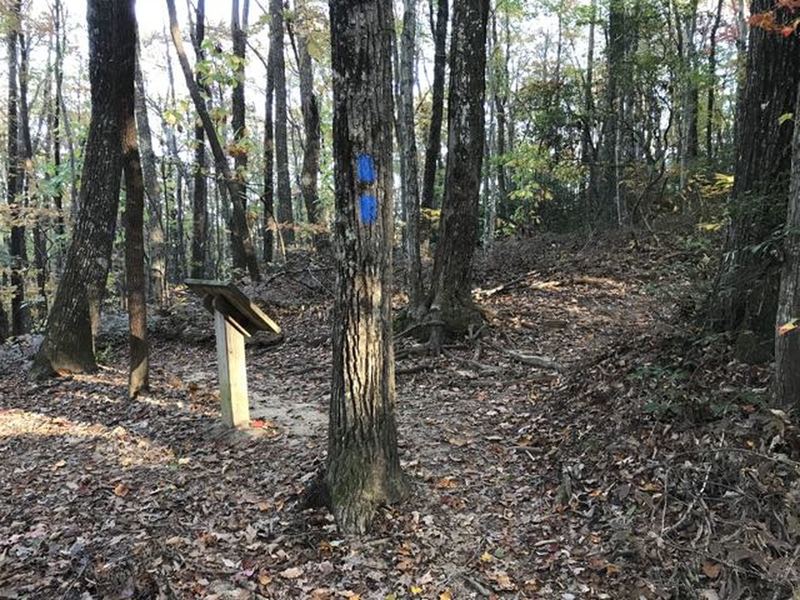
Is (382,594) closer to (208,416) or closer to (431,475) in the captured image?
(431,475)

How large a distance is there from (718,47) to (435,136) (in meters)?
14.4

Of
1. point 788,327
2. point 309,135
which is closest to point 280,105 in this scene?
point 309,135

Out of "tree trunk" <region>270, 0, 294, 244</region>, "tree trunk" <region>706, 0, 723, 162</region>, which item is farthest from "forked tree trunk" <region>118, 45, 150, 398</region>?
"tree trunk" <region>706, 0, 723, 162</region>

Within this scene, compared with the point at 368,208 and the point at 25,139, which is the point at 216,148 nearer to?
the point at 25,139

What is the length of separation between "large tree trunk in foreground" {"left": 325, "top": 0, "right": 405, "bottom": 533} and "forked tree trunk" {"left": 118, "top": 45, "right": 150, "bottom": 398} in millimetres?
4267

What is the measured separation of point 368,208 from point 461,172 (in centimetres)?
492

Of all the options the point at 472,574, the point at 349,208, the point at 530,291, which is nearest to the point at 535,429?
the point at 472,574

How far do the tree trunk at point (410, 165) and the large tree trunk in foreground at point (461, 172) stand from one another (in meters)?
A: 0.35

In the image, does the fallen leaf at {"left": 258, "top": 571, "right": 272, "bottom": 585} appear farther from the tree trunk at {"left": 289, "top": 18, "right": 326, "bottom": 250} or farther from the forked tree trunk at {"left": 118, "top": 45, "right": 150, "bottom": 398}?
the tree trunk at {"left": 289, "top": 18, "right": 326, "bottom": 250}

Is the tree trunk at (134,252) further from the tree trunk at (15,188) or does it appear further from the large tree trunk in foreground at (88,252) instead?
the tree trunk at (15,188)

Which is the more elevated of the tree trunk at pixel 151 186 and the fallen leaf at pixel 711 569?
the tree trunk at pixel 151 186

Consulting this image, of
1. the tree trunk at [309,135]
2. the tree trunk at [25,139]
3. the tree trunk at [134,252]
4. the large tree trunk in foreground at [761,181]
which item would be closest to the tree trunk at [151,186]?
the tree trunk at [25,139]

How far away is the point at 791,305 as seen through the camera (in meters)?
4.00

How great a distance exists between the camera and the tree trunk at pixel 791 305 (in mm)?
3986
